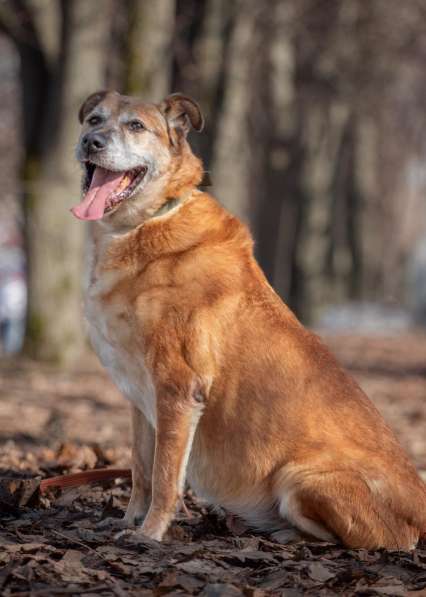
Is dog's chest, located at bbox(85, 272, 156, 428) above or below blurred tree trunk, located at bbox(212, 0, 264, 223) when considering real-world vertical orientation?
below

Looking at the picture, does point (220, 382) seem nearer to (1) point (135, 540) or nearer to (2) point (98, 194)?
(1) point (135, 540)

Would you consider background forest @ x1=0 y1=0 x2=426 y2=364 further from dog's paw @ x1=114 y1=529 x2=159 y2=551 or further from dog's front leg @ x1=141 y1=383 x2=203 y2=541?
dog's paw @ x1=114 y1=529 x2=159 y2=551

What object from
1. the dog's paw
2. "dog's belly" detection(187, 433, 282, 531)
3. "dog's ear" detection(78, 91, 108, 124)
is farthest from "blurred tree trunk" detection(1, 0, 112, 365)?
the dog's paw

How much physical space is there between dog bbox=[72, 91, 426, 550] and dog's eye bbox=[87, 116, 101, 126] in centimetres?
21

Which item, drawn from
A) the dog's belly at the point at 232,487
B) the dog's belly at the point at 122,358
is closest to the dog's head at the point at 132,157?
the dog's belly at the point at 122,358

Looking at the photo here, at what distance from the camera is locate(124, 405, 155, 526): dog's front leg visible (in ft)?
18.2

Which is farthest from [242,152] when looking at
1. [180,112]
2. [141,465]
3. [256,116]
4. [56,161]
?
[141,465]

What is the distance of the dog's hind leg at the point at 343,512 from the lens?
495cm

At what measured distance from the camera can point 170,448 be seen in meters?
5.07

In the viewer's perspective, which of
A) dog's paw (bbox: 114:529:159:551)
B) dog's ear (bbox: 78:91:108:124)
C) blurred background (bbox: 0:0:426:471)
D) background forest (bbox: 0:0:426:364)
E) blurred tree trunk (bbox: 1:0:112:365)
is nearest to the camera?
dog's paw (bbox: 114:529:159:551)

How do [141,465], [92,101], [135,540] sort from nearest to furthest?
[135,540] → [141,465] → [92,101]

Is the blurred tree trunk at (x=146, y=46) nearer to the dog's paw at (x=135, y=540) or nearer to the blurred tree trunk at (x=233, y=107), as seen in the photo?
the blurred tree trunk at (x=233, y=107)

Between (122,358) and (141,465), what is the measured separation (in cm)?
69

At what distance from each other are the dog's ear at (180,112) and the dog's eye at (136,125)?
0.21m
